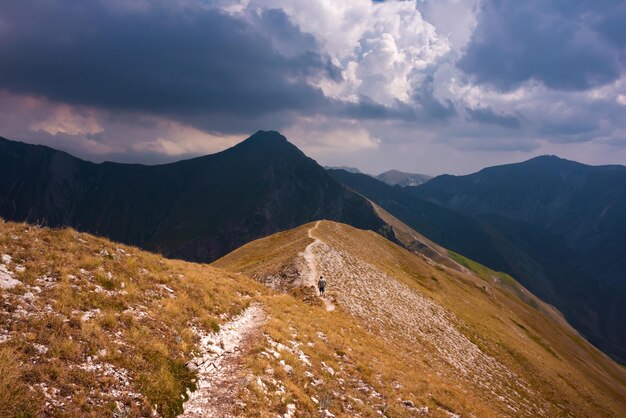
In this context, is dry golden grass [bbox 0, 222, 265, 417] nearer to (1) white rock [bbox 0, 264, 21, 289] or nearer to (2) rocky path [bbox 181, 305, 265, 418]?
(1) white rock [bbox 0, 264, 21, 289]

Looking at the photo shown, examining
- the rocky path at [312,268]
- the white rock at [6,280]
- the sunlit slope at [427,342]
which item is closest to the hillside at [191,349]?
the white rock at [6,280]

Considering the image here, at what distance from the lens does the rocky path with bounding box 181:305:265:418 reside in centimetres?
1230

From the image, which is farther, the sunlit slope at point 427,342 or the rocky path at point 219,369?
the sunlit slope at point 427,342

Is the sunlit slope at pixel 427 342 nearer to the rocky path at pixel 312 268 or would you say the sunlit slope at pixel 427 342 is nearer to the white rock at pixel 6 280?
the rocky path at pixel 312 268

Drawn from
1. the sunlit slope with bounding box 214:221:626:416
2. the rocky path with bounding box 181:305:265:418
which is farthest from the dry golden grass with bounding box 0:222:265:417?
the sunlit slope with bounding box 214:221:626:416

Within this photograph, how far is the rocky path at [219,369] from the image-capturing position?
12.3 metres

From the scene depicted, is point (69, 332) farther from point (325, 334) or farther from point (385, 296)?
point (385, 296)

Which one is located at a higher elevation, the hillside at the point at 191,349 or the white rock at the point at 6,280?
the white rock at the point at 6,280

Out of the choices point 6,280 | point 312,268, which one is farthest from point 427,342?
point 6,280

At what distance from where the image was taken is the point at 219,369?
49.5ft

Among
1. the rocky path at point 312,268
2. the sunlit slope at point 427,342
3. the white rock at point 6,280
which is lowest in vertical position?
the sunlit slope at point 427,342

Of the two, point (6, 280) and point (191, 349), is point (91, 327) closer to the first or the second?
point (191, 349)

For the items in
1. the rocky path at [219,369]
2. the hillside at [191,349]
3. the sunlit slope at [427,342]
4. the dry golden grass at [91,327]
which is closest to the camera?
the dry golden grass at [91,327]

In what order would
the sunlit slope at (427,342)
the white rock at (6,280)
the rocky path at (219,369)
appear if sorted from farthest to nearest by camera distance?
1. the sunlit slope at (427,342)
2. the white rock at (6,280)
3. the rocky path at (219,369)
